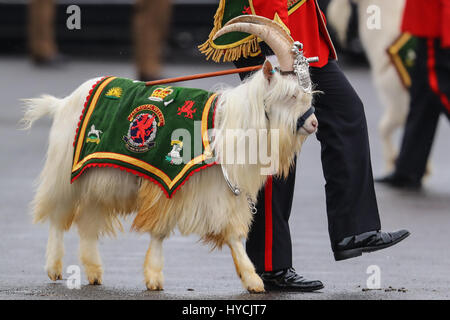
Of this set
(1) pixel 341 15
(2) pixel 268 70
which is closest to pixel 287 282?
(2) pixel 268 70

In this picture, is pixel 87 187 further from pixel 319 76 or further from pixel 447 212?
pixel 447 212

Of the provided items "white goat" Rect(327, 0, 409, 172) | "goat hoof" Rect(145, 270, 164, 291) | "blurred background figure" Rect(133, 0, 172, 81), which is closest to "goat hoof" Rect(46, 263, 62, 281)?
"goat hoof" Rect(145, 270, 164, 291)

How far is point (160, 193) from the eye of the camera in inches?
225

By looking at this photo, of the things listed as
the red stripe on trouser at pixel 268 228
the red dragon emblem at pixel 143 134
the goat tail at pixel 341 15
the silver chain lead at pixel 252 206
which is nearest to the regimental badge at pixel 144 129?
the red dragon emblem at pixel 143 134

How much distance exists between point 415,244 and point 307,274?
3.85 feet

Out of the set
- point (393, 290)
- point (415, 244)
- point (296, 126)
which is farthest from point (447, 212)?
point (296, 126)

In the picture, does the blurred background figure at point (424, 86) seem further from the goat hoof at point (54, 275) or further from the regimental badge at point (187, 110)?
the goat hoof at point (54, 275)

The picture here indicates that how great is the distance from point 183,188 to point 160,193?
0.39 feet

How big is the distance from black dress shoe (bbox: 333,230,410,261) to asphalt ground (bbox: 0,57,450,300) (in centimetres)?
20

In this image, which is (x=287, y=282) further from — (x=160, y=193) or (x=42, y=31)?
(x=42, y=31)

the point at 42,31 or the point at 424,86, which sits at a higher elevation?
the point at 42,31

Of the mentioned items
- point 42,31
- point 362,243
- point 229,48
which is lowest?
point 362,243

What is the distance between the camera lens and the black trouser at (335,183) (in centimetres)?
595

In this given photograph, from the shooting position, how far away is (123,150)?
5.75 m
